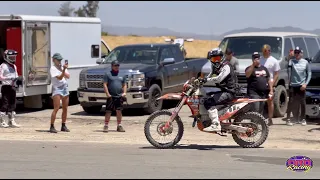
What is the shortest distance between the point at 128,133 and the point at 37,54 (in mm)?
5110

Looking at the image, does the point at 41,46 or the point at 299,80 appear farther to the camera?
the point at 41,46

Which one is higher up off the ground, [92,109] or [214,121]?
[214,121]

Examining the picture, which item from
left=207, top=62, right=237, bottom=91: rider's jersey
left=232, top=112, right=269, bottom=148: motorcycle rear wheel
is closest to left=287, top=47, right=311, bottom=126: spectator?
left=232, top=112, right=269, bottom=148: motorcycle rear wheel

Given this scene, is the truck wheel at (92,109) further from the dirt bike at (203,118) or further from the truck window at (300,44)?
the dirt bike at (203,118)

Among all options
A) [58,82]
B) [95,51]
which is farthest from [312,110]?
[95,51]

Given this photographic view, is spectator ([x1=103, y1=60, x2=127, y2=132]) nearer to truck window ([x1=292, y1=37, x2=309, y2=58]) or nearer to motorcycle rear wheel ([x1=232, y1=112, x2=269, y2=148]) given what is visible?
motorcycle rear wheel ([x1=232, y1=112, x2=269, y2=148])

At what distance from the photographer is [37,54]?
17.6 meters

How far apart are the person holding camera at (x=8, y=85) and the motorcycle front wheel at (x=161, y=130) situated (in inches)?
175

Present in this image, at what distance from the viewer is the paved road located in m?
8.65

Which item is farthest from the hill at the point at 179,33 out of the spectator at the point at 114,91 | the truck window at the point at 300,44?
the spectator at the point at 114,91

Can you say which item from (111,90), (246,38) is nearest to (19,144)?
(111,90)

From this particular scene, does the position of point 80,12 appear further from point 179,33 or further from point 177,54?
point 177,54

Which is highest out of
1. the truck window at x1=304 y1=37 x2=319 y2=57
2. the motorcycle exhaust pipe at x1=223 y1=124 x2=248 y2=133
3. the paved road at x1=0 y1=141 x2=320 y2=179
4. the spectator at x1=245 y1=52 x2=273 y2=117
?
the truck window at x1=304 y1=37 x2=319 y2=57

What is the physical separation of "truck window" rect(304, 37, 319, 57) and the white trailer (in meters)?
6.76
